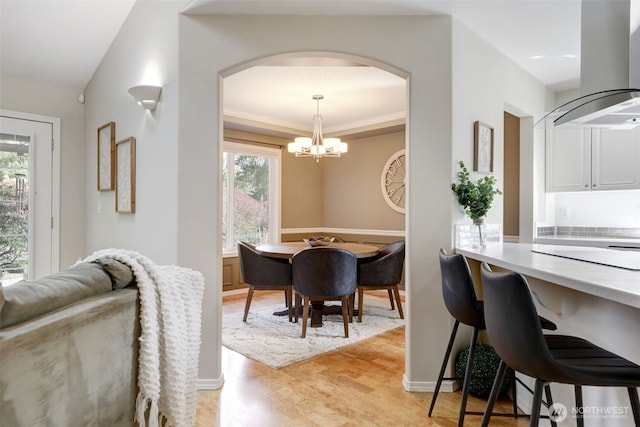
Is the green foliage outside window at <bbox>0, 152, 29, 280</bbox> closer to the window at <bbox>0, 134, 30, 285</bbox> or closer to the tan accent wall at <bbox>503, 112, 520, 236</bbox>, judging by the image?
the window at <bbox>0, 134, 30, 285</bbox>

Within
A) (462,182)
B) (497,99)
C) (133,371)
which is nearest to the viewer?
(133,371)

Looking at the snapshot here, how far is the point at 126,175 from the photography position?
3.09 metres

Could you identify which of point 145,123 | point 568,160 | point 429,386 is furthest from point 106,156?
point 568,160

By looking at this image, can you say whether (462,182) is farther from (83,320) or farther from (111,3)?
(111,3)

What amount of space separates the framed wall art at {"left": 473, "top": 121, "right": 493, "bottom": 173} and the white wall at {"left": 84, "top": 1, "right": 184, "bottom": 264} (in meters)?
1.97

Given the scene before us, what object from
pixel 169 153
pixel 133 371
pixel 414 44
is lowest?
pixel 133 371

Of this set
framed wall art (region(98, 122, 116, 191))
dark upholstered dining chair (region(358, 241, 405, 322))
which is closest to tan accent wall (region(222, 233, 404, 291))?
dark upholstered dining chair (region(358, 241, 405, 322))

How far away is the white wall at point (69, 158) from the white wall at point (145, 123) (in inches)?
12.0

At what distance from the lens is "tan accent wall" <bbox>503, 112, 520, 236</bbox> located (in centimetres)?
408

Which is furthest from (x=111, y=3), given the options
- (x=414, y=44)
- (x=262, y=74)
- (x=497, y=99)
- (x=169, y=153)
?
(x=497, y=99)

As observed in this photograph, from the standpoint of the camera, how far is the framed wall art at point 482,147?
267 cm

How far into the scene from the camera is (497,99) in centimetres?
298

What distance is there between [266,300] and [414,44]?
3637 millimetres

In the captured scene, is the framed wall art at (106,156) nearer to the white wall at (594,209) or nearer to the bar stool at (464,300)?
the bar stool at (464,300)
